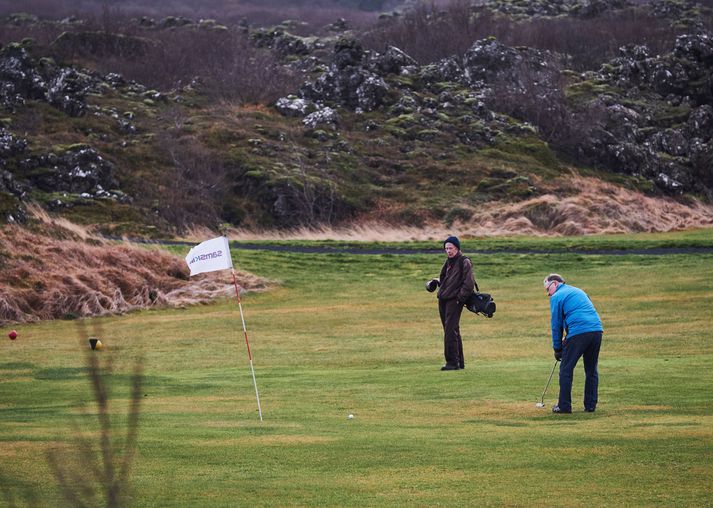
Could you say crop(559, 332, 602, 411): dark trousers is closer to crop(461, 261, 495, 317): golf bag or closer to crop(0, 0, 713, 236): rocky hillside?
crop(461, 261, 495, 317): golf bag

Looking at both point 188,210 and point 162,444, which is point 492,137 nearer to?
point 188,210

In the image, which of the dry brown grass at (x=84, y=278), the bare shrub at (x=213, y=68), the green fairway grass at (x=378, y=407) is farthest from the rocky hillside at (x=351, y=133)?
the green fairway grass at (x=378, y=407)

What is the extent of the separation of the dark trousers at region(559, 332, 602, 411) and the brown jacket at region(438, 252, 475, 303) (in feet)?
18.5

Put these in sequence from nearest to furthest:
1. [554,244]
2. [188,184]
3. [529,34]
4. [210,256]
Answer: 1. [210,256]
2. [554,244]
3. [188,184]
4. [529,34]

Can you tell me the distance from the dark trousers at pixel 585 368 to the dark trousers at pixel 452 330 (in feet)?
19.0

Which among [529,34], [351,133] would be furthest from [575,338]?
[529,34]

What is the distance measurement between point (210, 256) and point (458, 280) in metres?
5.09

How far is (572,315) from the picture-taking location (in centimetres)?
1639

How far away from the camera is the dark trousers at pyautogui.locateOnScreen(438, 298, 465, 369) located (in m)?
22.3

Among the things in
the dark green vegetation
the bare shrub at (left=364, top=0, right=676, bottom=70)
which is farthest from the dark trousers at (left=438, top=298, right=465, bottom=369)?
the bare shrub at (left=364, top=0, right=676, bottom=70)

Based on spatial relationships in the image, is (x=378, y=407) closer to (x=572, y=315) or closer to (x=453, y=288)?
(x=572, y=315)

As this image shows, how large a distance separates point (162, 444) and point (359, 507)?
3966 mm

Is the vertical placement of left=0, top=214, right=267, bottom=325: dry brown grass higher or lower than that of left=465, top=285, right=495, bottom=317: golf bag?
lower

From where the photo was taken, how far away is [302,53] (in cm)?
13600
